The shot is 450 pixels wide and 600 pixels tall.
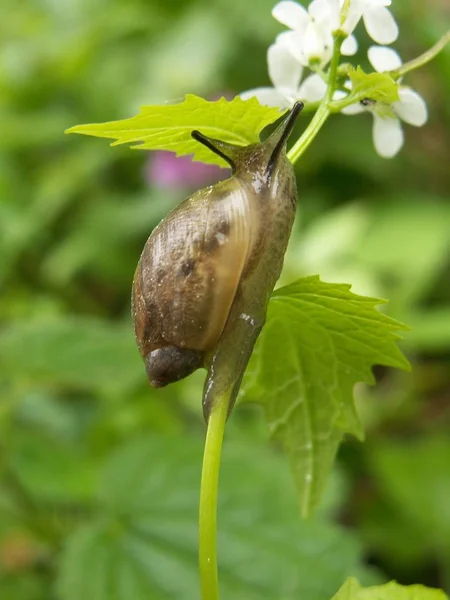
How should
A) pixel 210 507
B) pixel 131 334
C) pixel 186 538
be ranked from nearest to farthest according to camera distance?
pixel 210 507, pixel 186 538, pixel 131 334

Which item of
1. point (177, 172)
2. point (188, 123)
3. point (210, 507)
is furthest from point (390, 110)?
point (177, 172)

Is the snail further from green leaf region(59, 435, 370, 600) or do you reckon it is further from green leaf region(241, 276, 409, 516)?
green leaf region(59, 435, 370, 600)

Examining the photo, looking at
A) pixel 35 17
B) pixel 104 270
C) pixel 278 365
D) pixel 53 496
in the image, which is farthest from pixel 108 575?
pixel 35 17

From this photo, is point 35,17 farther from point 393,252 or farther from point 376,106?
point 376,106

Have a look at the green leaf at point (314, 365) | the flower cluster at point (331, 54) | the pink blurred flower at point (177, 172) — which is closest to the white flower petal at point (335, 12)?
the flower cluster at point (331, 54)

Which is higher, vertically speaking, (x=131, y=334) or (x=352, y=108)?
(x=352, y=108)

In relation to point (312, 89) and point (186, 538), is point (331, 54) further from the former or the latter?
point (186, 538)
